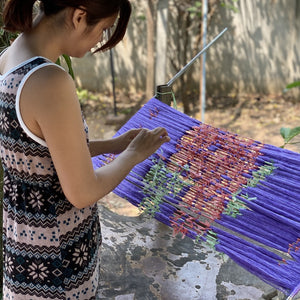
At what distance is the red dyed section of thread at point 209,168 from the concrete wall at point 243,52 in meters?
3.50

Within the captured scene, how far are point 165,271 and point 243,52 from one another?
149 inches

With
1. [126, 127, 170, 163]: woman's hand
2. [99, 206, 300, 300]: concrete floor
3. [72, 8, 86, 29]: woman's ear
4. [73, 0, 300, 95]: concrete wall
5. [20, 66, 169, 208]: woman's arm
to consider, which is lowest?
[73, 0, 300, 95]: concrete wall

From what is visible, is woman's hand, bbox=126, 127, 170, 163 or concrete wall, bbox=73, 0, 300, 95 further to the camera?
concrete wall, bbox=73, 0, 300, 95

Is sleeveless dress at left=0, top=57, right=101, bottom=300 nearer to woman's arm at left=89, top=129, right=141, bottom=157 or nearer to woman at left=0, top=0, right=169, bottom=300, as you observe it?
woman at left=0, top=0, right=169, bottom=300

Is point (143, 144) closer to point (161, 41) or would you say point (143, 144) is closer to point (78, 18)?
point (78, 18)

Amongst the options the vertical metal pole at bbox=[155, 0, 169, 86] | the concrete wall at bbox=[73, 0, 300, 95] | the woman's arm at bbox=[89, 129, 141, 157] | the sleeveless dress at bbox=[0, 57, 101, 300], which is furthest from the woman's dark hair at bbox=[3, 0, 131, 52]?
the concrete wall at bbox=[73, 0, 300, 95]

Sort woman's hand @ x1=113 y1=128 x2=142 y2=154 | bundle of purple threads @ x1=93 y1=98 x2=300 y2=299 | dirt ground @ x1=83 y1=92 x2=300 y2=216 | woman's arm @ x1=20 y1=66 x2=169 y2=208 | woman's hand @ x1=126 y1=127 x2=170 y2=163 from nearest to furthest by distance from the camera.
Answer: woman's arm @ x1=20 y1=66 x2=169 y2=208 → woman's hand @ x1=126 y1=127 x2=170 y2=163 → bundle of purple threads @ x1=93 y1=98 x2=300 y2=299 → woman's hand @ x1=113 y1=128 x2=142 y2=154 → dirt ground @ x1=83 y1=92 x2=300 y2=216

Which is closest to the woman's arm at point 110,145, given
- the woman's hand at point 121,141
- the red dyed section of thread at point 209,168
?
the woman's hand at point 121,141

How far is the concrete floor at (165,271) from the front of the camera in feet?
6.12

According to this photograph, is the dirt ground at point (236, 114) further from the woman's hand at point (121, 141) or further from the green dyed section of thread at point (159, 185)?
the woman's hand at point (121, 141)

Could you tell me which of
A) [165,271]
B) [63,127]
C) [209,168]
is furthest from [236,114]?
[63,127]

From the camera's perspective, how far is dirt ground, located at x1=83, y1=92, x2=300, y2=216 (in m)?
4.67

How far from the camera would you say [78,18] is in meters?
0.96

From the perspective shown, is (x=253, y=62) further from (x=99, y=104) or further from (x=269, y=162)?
(x=269, y=162)
